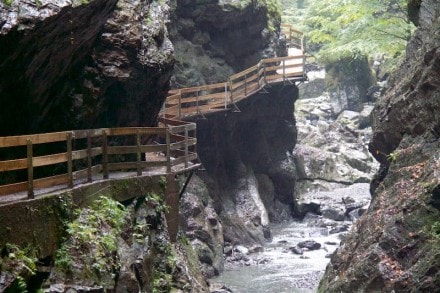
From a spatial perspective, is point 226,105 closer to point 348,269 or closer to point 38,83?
point 348,269

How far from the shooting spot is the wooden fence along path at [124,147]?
10.3 meters

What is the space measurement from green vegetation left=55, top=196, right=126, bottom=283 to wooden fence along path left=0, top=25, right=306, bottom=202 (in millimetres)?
702

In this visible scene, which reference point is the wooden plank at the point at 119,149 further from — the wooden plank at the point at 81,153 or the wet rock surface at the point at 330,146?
the wet rock surface at the point at 330,146

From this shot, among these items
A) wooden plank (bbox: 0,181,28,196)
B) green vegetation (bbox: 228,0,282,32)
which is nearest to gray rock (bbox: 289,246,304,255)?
green vegetation (bbox: 228,0,282,32)

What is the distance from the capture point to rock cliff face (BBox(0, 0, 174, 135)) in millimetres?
11875

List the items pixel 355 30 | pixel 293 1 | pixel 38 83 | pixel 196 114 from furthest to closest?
pixel 293 1 → pixel 355 30 → pixel 196 114 → pixel 38 83

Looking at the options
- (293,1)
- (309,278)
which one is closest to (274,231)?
(309,278)

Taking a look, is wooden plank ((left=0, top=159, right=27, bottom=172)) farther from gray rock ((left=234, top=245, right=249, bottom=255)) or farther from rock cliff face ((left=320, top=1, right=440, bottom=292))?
gray rock ((left=234, top=245, right=249, bottom=255))

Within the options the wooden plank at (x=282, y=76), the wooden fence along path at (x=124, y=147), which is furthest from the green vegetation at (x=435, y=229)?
the wooden plank at (x=282, y=76)

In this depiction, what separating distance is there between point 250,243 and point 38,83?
1546 cm

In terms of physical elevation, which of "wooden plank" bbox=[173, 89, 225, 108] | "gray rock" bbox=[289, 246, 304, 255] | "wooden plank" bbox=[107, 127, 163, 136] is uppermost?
"wooden plank" bbox=[173, 89, 225, 108]

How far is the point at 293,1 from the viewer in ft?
210

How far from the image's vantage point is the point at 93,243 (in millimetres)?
10891

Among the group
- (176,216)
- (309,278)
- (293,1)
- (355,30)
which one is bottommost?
(309,278)
